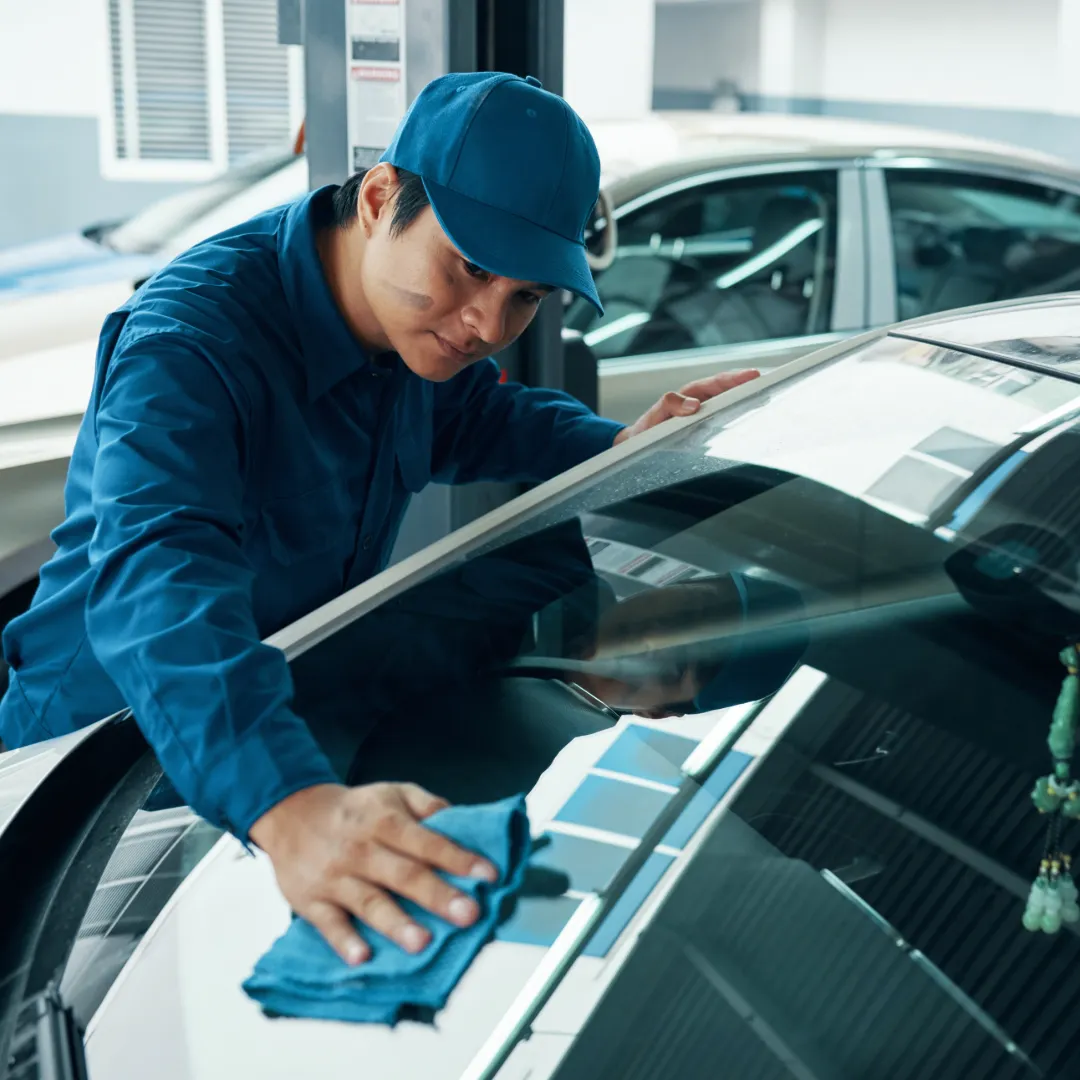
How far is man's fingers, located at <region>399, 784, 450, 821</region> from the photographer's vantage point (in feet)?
3.47

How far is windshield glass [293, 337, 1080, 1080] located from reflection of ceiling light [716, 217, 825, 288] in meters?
2.20

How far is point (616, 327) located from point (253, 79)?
6.65 meters

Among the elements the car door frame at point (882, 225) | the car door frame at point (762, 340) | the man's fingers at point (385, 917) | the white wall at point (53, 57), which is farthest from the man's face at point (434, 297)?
the white wall at point (53, 57)

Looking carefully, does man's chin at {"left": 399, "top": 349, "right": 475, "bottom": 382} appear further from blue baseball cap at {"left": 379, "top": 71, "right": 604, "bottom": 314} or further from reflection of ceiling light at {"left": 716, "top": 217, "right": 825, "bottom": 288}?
reflection of ceiling light at {"left": 716, "top": 217, "right": 825, "bottom": 288}

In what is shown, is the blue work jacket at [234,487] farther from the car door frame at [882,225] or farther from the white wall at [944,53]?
the white wall at [944,53]

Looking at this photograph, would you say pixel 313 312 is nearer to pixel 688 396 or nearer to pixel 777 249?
pixel 688 396

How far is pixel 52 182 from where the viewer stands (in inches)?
326

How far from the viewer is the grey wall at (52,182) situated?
8094mm

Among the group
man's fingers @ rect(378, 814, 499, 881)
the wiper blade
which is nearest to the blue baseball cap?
man's fingers @ rect(378, 814, 499, 881)

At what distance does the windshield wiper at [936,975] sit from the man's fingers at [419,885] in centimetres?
29

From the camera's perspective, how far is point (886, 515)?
145 cm

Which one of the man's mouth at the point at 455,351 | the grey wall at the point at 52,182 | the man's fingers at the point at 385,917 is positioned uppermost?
the man's mouth at the point at 455,351

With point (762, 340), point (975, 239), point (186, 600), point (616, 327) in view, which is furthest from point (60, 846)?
point (975, 239)

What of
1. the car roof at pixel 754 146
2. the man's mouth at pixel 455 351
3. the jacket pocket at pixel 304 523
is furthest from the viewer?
the car roof at pixel 754 146
